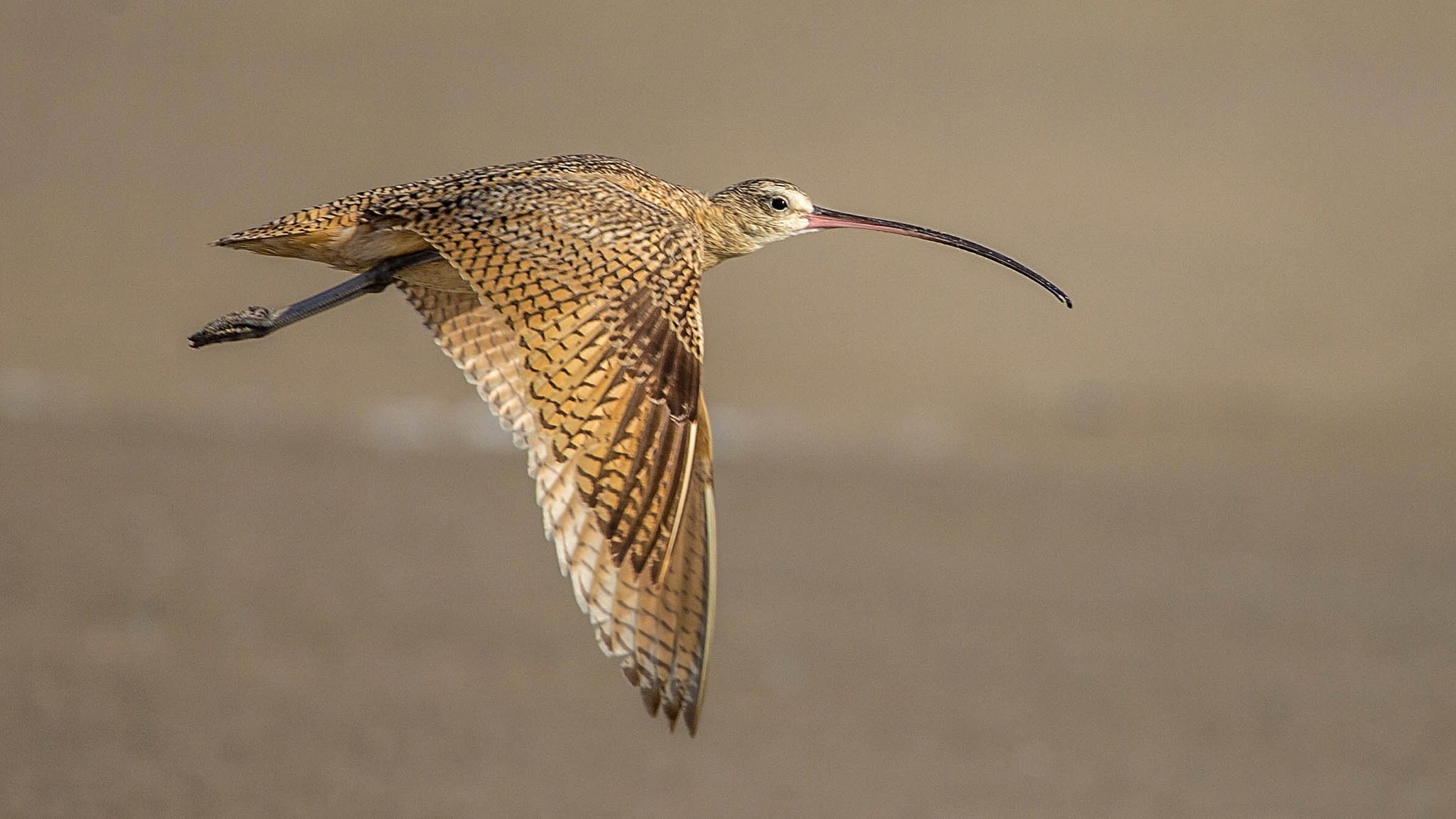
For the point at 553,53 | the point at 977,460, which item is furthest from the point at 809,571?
the point at 553,53

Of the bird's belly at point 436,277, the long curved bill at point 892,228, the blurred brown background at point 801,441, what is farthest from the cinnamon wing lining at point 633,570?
the blurred brown background at point 801,441

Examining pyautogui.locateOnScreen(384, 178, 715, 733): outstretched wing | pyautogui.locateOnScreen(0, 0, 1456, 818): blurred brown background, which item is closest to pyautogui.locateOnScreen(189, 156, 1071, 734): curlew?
pyautogui.locateOnScreen(384, 178, 715, 733): outstretched wing

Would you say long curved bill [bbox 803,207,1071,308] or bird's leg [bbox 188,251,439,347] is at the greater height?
long curved bill [bbox 803,207,1071,308]

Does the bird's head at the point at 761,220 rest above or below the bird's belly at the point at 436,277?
above

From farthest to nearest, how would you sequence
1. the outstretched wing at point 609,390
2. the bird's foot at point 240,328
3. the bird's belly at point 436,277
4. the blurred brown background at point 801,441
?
the blurred brown background at point 801,441 < the bird's foot at point 240,328 < the bird's belly at point 436,277 < the outstretched wing at point 609,390

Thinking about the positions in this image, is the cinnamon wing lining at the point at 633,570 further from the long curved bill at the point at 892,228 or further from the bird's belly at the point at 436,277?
the long curved bill at the point at 892,228

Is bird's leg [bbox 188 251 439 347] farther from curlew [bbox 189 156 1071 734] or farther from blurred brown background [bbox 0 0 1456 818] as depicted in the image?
blurred brown background [bbox 0 0 1456 818]

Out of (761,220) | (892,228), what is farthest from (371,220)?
(892,228)
